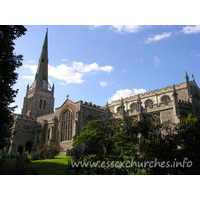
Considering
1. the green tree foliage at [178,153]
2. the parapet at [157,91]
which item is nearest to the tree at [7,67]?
the green tree foliage at [178,153]

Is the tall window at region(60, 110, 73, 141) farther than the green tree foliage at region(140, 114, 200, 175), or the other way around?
the tall window at region(60, 110, 73, 141)

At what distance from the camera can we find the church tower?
5716 centimetres

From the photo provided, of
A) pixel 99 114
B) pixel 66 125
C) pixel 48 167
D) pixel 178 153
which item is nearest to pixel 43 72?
pixel 66 125

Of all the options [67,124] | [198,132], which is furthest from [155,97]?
[198,132]

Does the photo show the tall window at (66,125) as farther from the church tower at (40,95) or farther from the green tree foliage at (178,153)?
the church tower at (40,95)

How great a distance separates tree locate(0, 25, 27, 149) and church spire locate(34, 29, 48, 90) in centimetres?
4849

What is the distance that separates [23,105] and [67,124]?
111 feet

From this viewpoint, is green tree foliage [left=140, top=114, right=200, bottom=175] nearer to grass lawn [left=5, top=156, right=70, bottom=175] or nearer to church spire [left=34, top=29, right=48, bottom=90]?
grass lawn [left=5, top=156, right=70, bottom=175]

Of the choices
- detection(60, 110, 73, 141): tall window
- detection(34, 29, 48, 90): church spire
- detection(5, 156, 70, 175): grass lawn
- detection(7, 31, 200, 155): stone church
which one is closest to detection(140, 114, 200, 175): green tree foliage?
detection(5, 156, 70, 175): grass lawn

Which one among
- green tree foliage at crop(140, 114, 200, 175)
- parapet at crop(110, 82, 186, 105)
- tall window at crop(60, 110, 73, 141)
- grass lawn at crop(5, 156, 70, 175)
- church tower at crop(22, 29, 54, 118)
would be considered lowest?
grass lawn at crop(5, 156, 70, 175)

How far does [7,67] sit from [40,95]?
48.6 meters

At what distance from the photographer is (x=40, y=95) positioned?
59.4 m

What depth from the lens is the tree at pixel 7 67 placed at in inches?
446

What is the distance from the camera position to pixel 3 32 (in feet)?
40.9
